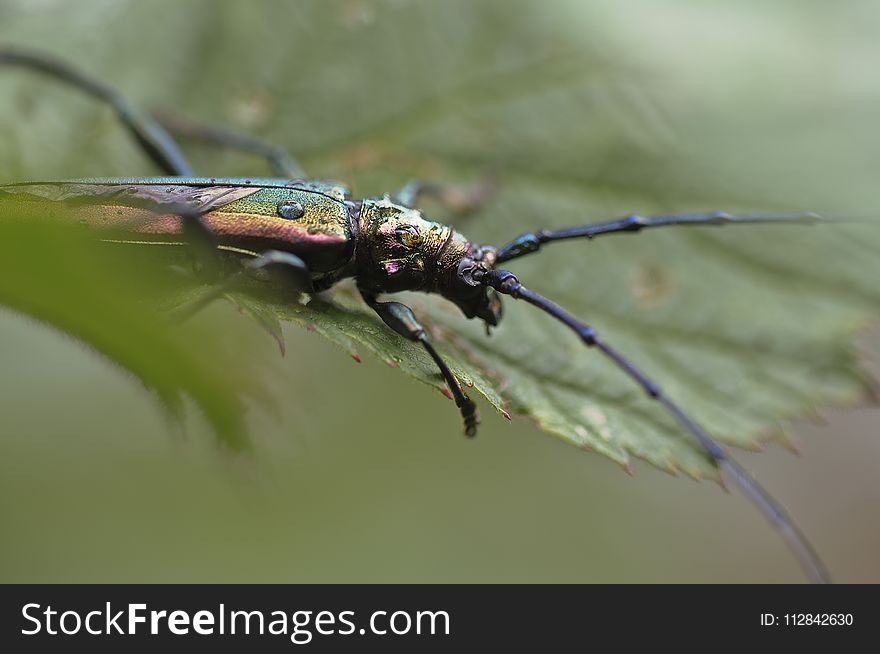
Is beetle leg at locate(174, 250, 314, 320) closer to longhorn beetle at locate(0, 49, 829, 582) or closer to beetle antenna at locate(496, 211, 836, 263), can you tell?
longhorn beetle at locate(0, 49, 829, 582)

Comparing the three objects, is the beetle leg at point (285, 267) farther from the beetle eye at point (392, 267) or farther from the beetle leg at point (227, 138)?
the beetle leg at point (227, 138)

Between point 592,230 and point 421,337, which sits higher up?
point 592,230

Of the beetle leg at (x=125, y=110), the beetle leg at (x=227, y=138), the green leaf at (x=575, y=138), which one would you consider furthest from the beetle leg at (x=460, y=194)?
the beetle leg at (x=125, y=110)

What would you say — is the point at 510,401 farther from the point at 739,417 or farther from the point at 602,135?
the point at 602,135

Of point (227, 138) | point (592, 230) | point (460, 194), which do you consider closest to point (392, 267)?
point (592, 230)

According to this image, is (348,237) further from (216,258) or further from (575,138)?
(575,138)

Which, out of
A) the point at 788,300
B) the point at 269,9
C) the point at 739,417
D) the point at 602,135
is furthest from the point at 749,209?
the point at 269,9
